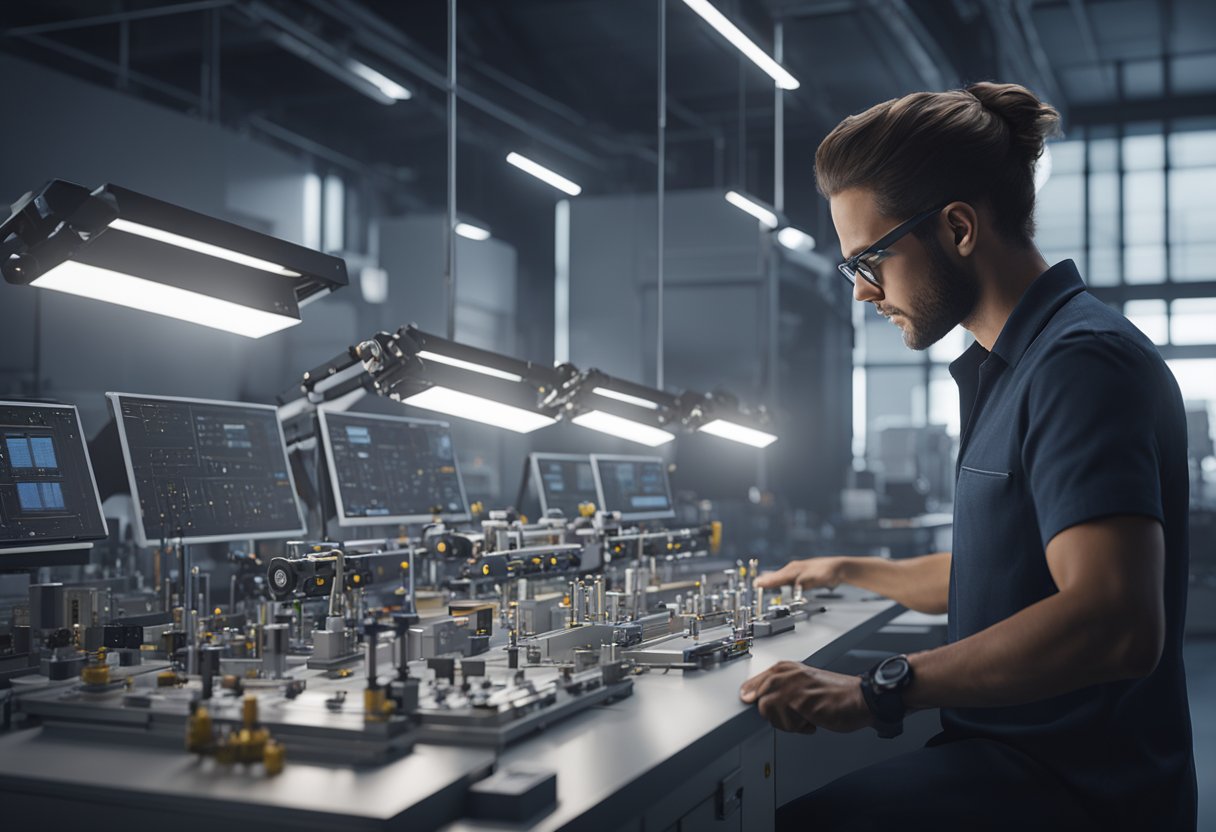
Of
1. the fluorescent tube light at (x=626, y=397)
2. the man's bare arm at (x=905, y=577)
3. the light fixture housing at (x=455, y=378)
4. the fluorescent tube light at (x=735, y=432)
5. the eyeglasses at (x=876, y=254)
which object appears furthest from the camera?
the fluorescent tube light at (x=735, y=432)

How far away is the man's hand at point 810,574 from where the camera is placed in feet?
8.85

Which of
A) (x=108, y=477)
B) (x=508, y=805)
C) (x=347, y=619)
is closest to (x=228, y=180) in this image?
(x=108, y=477)

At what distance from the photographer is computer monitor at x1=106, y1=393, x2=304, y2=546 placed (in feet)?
8.30

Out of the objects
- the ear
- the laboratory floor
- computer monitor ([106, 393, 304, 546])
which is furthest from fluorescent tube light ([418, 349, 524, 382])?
the laboratory floor

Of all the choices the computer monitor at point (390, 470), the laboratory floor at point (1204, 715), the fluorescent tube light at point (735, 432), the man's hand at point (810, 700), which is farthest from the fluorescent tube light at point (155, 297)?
the laboratory floor at point (1204, 715)

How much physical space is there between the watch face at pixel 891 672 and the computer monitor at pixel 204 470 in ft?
5.43

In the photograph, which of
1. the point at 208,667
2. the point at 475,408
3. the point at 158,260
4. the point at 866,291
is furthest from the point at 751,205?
the point at 208,667

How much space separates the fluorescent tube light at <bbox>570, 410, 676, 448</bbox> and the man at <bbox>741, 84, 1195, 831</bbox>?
66.9 inches

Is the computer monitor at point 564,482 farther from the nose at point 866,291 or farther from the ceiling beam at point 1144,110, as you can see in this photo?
the ceiling beam at point 1144,110

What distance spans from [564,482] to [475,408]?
4.89 ft

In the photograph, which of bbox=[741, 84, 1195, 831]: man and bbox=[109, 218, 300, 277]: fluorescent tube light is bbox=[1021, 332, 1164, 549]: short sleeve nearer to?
bbox=[741, 84, 1195, 831]: man

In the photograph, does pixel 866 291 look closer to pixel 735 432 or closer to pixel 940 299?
pixel 940 299

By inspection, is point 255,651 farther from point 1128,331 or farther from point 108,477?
point 1128,331

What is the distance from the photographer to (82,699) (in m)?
1.65
